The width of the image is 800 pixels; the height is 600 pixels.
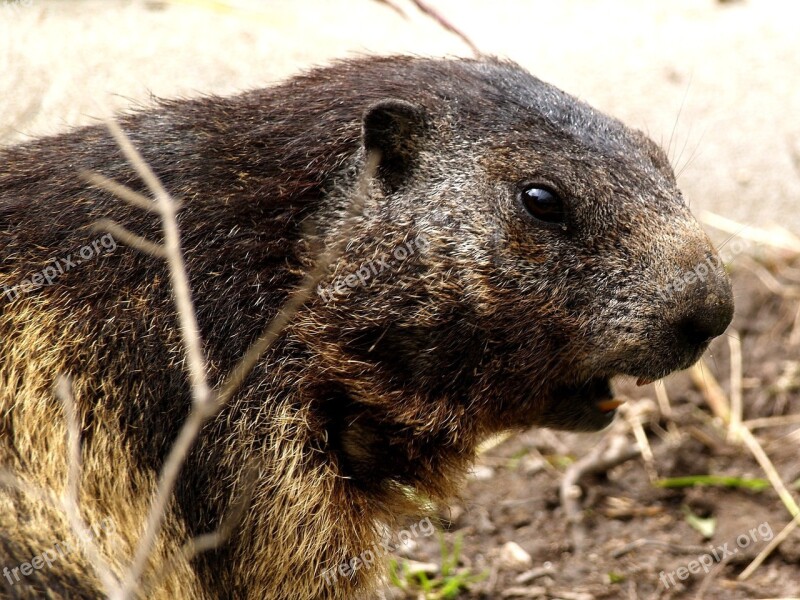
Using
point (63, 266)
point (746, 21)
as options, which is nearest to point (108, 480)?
point (63, 266)

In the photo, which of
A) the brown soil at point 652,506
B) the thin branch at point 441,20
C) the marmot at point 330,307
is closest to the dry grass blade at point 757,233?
the brown soil at point 652,506

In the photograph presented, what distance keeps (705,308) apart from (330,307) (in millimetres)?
1599

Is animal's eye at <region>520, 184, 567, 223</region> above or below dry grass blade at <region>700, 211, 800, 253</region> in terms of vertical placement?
above

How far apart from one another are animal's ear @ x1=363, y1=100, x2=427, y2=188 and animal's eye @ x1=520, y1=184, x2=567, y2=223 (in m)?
0.53

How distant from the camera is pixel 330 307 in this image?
4.39 m

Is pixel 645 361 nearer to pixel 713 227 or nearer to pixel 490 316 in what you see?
pixel 490 316

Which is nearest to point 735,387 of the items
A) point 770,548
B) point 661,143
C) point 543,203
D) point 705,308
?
point 770,548

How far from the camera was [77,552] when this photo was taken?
13.1 ft

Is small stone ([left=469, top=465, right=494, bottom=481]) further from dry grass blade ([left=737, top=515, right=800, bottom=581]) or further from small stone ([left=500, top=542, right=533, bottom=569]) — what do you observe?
dry grass blade ([left=737, top=515, right=800, bottom=581])

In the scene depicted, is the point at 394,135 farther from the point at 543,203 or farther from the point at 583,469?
the point at 583,469

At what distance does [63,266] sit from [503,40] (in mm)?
5460

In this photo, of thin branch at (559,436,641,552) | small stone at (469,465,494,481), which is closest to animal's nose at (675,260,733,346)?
thin branch at (559,436,641,552)

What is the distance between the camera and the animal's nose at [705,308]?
4219 mm

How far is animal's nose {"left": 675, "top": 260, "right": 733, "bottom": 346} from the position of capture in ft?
13.8
